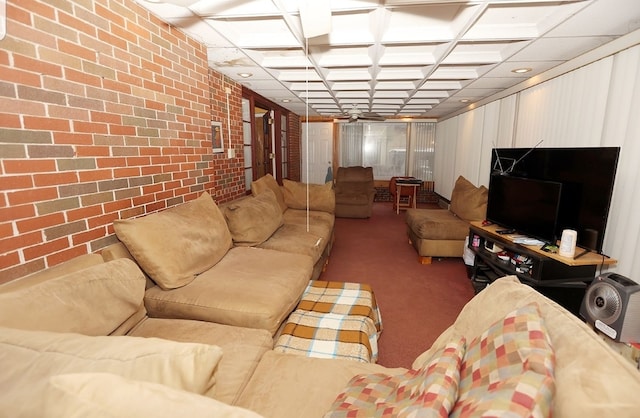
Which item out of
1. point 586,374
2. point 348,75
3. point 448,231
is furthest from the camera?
point 448,231

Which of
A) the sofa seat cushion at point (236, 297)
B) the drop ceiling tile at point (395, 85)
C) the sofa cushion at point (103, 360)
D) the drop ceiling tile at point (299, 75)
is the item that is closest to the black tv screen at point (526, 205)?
the drop ceiling tile at point (395, 85)

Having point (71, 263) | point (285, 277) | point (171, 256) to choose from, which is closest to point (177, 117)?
point (171, 256)

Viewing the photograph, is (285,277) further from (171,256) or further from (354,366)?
(354,366)

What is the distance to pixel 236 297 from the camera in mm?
1736

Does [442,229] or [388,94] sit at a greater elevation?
[388,94]

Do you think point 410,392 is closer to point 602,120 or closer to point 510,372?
point 510,372

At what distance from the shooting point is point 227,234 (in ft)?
8.03

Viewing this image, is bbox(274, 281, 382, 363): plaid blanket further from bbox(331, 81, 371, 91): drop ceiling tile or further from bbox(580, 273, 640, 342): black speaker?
bbox(331, 81, 371, 91): drop ceiling tile

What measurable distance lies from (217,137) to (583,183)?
11.4 feet

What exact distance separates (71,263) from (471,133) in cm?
593

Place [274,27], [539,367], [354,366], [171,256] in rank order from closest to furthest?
1. [539,367]
2. [354,366]
3. [171,256]
4. [274,27]

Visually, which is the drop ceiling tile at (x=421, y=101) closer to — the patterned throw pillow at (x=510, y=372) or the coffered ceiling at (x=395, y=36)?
the coffered ceiling at (x=395, y=36)

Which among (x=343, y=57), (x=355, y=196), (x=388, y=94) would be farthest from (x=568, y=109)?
(x=355, y=196)

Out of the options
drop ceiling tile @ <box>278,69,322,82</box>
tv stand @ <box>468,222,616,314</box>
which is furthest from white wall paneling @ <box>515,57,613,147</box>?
drop ceiling tile @ <box>278,69,322,82</box>
